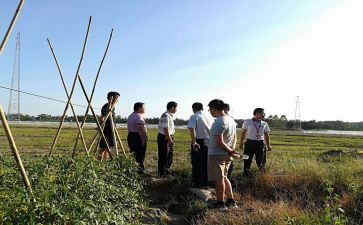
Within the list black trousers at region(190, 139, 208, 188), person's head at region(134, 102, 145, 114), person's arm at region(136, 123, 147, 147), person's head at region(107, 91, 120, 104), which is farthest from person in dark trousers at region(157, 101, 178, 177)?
person's head at region(107, 91, 120, 104)

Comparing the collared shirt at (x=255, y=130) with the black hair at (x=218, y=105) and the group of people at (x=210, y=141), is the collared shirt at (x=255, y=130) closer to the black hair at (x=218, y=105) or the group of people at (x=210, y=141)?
the group of people at (x=210, y=141)

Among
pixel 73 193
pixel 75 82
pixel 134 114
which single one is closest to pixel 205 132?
pixel 134 114

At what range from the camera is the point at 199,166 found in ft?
25.3

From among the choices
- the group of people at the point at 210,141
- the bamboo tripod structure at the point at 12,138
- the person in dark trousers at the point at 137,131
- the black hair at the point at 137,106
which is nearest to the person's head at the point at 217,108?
the group of people at the point at 210,141

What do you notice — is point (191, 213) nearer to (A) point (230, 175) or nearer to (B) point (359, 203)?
(A) point (230, 175)

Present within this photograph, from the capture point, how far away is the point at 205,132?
25.3 ft

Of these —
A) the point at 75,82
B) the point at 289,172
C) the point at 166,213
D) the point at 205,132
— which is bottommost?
the point at 166,213

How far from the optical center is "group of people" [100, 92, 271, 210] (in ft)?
20.2

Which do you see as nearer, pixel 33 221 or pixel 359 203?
pixel 33 221

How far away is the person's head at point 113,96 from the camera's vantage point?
8.66 m

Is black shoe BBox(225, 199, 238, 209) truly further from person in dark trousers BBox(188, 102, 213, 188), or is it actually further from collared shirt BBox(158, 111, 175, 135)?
collared shirt BBox(158, 111, 175, 135)

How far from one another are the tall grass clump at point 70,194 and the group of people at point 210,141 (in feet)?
4.21

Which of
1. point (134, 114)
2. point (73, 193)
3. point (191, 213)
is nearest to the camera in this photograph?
point (73, 193)

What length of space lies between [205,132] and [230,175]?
3.70 feet
